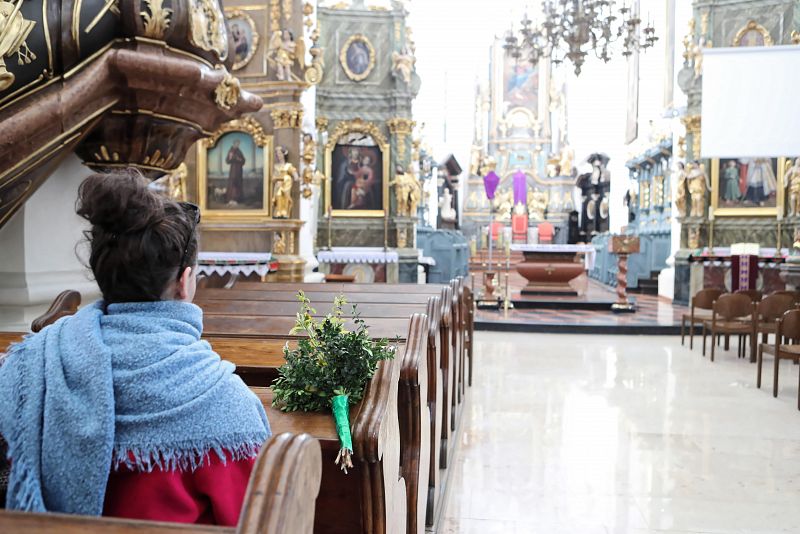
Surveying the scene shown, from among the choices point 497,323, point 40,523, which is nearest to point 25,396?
point 40,523

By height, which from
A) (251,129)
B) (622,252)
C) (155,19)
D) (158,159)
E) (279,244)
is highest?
(251,129)

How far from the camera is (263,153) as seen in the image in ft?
30.5

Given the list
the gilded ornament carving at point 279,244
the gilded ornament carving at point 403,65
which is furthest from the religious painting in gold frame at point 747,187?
the gilded ornament carving at point 279,244

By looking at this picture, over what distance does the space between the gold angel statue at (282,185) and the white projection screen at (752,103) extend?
5191 mm

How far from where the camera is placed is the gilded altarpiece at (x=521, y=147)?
80.6ft

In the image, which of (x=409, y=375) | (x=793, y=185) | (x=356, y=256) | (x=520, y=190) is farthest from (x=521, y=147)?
(x=409, y=375)

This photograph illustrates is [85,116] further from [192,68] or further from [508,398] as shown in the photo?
[508,398]

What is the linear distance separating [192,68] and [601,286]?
14.0 meters

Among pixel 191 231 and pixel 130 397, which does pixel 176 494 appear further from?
pixel 191 231

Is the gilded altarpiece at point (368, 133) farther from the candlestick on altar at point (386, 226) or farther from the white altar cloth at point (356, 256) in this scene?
the white altar cloth at point (356, 256)

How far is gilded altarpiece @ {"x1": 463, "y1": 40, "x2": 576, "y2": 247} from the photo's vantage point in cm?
2456

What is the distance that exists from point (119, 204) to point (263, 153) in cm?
848

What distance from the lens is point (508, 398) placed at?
5516 mm

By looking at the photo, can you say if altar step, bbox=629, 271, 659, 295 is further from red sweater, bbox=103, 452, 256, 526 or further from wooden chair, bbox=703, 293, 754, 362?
red sweater, bbox=103, 452, 256, 526
